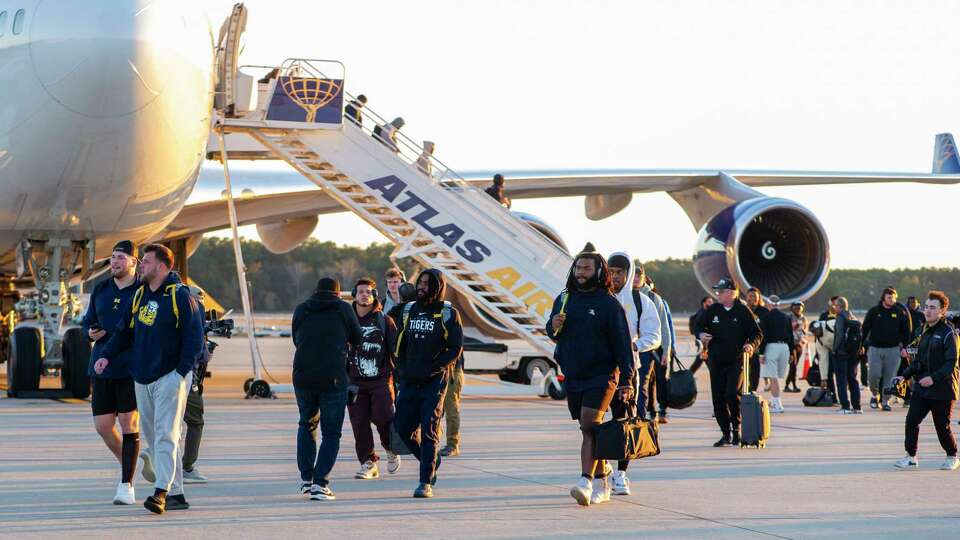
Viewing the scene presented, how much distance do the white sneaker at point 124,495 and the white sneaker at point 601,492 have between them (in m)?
2.42

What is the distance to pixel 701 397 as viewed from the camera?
16.3 meters

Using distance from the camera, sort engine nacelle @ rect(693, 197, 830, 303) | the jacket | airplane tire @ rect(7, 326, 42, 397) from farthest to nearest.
→ engine nacelle @ rect(693, 197, 830, 303) → airplane tire @ rect(7, 326, 42, 397) → the jacket

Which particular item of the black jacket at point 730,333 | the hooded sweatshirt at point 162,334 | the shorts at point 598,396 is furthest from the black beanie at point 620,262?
the hooded sweatshirt at point 162,334

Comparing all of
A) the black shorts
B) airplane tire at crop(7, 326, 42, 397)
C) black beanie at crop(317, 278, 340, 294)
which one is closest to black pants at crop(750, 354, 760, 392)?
black beanie at crop(317, 278, 340, 294)

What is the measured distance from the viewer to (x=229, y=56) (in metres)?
13.6

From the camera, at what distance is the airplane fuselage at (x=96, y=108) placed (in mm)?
11008

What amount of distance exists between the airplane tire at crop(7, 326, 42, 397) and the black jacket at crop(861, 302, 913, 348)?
8415 millimetres

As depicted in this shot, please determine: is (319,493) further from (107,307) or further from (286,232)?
(286,232)

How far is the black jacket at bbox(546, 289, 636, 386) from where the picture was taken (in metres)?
6.90

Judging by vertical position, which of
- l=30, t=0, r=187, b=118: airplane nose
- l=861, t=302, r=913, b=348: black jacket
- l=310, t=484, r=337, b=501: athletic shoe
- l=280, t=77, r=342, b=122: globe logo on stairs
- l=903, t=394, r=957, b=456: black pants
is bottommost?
l=310, t=484, r=337, b=501: athletic shoe

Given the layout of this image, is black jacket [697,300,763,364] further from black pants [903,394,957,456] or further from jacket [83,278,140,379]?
jacket [83,278,140,379]

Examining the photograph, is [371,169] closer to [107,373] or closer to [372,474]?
[372,474]

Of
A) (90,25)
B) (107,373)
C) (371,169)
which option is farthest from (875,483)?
(371,169)

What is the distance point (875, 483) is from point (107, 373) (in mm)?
4533
